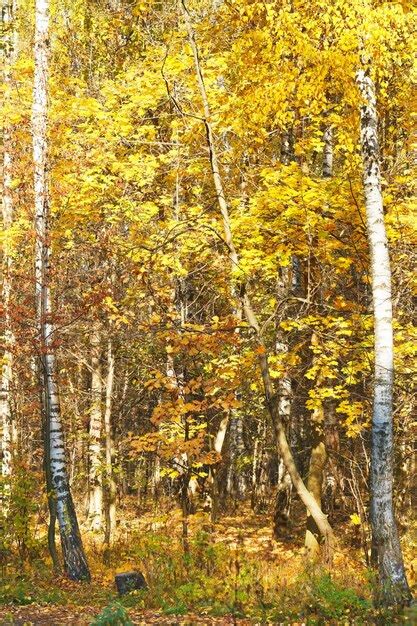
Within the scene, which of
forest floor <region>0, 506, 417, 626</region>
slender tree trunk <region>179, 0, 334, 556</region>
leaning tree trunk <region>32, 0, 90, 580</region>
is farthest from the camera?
leaning tree trunk <region>32, 0, 90, 580</region>

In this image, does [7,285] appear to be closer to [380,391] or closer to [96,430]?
[96,430]

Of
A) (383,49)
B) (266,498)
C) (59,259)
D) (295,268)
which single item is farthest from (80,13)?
(266,498)

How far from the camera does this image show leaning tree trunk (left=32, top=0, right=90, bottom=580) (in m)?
11.4

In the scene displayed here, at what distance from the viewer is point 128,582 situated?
390 inches

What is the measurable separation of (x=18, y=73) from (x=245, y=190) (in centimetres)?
606

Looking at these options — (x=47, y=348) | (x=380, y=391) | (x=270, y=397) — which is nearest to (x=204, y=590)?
(x=270, y=397)

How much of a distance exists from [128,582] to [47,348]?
3902 mm

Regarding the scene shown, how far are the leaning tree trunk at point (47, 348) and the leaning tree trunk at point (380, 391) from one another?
5.24 meters

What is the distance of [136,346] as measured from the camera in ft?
55.2

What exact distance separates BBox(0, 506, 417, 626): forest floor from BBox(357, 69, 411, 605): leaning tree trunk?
38 centimetres

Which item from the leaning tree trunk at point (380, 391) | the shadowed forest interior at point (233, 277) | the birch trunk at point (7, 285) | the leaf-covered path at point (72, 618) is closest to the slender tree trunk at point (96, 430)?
the shadowed forest interior at point (233, 277)

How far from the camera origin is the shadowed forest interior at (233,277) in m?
8.60

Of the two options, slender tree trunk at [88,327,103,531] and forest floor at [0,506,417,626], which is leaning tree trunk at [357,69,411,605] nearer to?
forest floor at [0,506,417,626]

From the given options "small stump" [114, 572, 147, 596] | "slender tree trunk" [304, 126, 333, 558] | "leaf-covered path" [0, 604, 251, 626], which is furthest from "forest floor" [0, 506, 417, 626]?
"slender tree trunk" [304, 126, 333, 558]
